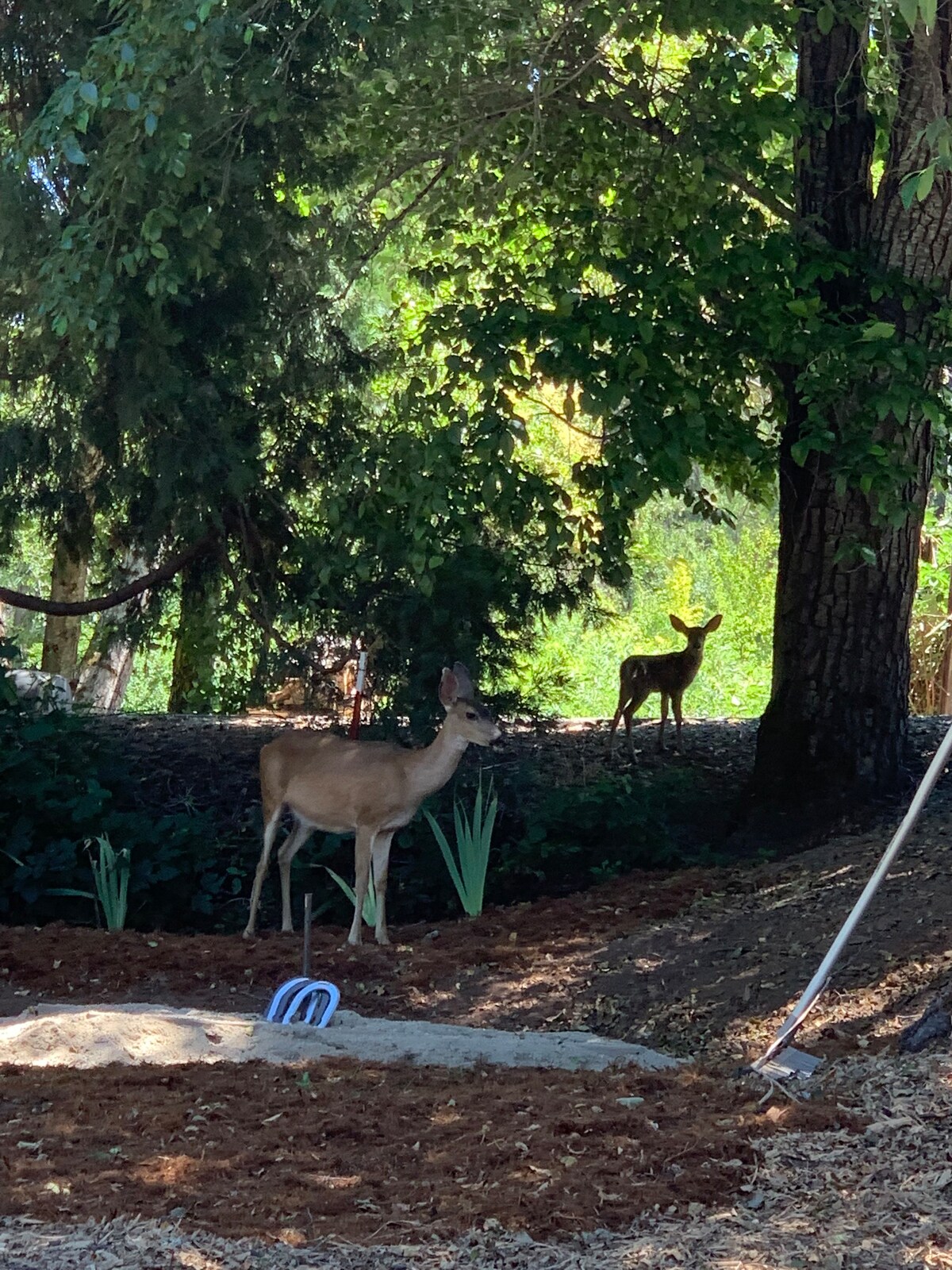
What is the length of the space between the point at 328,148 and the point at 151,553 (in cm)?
301

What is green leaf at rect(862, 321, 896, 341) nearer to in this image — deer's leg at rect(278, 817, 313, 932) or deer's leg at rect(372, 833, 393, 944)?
deer's leg at rect(372, 833, 393, 944)

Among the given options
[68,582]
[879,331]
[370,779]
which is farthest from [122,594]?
[879,331]

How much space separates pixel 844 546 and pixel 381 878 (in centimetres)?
356

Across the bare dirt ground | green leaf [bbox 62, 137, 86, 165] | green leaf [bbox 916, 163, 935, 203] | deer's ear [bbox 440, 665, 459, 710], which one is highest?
green leaf [bbox 62, 137, 86, 165]

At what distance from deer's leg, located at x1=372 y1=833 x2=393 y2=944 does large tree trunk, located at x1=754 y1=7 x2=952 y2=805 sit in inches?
109

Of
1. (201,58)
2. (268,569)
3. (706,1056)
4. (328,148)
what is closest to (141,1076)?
(706,1056)

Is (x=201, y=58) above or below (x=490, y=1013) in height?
above

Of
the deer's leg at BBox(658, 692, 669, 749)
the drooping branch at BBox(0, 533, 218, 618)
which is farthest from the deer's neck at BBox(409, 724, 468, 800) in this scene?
the deer's leg at BBox(658, 692, 669, 749)

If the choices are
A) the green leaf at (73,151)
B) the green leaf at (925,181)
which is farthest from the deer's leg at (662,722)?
the green leaf at (925,181)

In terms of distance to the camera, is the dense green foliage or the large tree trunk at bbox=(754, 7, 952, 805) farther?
the dense green foliage

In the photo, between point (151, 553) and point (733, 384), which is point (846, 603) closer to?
point (733, 384)

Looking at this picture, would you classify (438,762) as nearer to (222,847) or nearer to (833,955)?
(222,847)

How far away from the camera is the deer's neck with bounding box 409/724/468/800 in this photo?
9.34 metres

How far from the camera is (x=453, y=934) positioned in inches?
361
